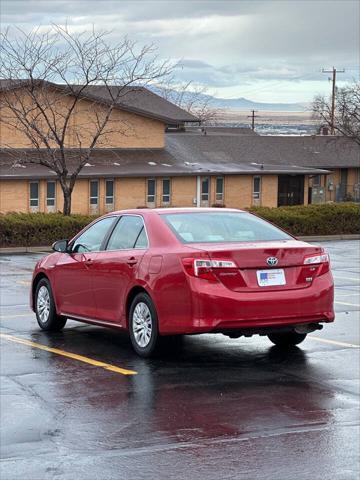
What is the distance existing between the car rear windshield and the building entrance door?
51.8m

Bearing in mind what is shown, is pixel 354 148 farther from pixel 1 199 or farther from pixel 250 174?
pixel 1 199

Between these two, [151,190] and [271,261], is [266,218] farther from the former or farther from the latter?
[271,261]

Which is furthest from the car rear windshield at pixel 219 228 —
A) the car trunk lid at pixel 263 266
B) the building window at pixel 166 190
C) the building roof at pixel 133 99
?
the building window at pixel 166 190

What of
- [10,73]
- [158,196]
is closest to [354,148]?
[158,196]

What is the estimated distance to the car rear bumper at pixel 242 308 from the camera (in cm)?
992

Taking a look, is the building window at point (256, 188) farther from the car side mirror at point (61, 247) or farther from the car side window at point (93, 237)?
the car side window at point (93, 237)

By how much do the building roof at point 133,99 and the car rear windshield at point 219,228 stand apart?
3323 cm

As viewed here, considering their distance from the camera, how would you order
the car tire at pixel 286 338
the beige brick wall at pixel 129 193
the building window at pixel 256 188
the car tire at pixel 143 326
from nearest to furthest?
the car tire at pixel 143 326
the car tire at pixel 286 338
the beige brick wall at pixel 129 193
the building window at pixel 256 188

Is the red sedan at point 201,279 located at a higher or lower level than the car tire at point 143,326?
higher

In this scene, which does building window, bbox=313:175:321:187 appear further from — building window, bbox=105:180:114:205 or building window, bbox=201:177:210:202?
building window, bbox=105:180:114:205

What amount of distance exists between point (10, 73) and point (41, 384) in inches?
1414

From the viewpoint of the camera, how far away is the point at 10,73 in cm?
4381

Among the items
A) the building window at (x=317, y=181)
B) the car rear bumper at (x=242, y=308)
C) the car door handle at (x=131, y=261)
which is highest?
the building window at (x=317, y=181)

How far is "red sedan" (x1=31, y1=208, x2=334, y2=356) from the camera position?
32.8 ft
